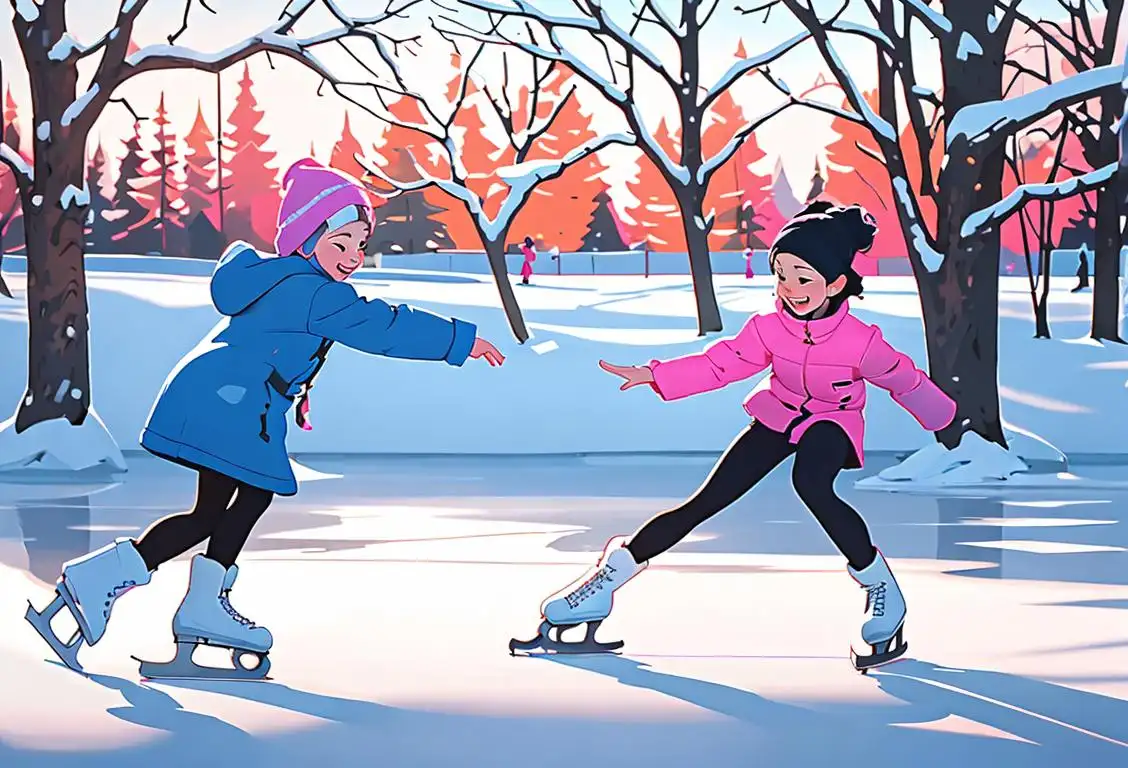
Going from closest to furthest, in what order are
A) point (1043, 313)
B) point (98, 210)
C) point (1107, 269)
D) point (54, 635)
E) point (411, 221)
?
1. point (54, 635)
2. point (1043, 313)
3. point (1107, 269)
4. point (98, 210)
5. point (411, 221)

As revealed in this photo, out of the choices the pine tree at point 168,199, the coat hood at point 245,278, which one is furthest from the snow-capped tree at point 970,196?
the pine tree at point 168,199

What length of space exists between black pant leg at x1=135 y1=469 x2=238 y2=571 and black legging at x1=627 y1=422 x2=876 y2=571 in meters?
1.11

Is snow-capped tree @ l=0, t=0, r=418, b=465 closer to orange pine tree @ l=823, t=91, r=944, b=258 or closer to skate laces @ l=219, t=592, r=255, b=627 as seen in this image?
skate laces @ l=219, t=592, r=255, b=627

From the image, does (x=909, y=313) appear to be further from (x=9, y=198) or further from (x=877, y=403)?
(x=9, y=198)

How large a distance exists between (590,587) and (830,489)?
0.71 meters

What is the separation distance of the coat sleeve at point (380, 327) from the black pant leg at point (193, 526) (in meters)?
0.46

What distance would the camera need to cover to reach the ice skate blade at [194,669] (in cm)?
356

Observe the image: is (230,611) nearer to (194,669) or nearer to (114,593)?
(194,669)

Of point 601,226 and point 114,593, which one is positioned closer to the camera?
point 114,593

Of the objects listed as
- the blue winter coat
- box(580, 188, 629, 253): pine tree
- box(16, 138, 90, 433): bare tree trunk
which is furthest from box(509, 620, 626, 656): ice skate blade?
box(580, 188, 629, 253): pine tree

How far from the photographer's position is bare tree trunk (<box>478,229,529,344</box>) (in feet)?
41.8

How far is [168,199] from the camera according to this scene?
19.0m

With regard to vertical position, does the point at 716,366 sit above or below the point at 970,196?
below

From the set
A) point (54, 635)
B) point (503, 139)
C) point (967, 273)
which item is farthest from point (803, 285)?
point (503, 139)
